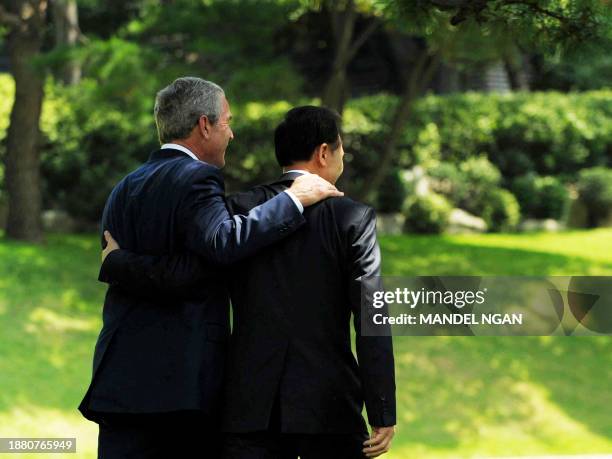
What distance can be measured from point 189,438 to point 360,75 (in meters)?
20.4

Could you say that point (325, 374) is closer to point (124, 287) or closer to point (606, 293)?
point (124, 287)

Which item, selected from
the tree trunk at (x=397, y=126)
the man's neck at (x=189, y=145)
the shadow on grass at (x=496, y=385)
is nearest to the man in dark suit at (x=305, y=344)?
the man's neck at (x=189, y=145)

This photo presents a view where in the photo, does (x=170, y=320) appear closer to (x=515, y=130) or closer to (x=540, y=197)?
(x=540, y=197)

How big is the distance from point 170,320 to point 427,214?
11395mm

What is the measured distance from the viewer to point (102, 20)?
57.7ft

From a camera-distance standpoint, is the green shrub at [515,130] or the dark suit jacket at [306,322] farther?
the green shrub at [515,130]

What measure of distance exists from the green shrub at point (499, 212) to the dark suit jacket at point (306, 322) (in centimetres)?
1233

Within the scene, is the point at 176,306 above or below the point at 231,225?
below

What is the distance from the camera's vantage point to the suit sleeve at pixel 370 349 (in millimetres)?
2795

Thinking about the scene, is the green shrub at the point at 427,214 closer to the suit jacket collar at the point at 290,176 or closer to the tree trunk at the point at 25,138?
the tree trunk at the point at 25,138

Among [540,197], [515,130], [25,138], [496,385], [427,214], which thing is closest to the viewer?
[496,385]

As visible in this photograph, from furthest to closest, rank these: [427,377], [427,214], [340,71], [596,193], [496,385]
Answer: [596,193] → [427,214] → [340,71] → [427,377] → [496,385]

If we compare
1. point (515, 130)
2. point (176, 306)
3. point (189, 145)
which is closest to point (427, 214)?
point (515, 130)

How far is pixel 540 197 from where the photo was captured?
15.6m
